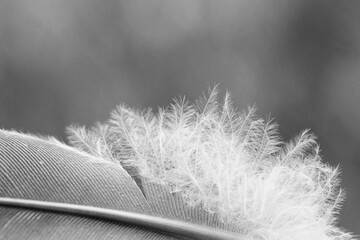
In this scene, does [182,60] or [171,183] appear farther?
[182,60]

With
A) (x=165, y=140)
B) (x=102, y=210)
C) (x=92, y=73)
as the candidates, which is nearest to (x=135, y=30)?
(x=92, y=73)

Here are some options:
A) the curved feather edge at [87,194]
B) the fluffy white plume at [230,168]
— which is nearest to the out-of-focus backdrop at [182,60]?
the fluffy white plume at [230,168]

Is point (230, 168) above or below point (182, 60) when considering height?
below

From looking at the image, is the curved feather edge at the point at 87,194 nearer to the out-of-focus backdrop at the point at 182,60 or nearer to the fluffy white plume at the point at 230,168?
the fluffy white plume at the point at 230,168

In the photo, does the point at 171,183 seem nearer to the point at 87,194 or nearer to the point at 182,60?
the point at 87,194

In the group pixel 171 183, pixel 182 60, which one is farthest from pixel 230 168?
pixel 182 60

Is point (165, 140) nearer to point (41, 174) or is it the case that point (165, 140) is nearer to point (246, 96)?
point (41, 174)
